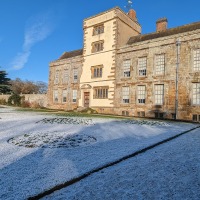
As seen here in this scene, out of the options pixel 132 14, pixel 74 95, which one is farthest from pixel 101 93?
pixel 132 14

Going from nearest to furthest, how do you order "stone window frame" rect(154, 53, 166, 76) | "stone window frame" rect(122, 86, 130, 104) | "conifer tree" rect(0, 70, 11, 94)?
"stone window frame" rect(154, 53, 166, 76), "stone window frame" rect(122, 86, 130, 104), "conifer tree" rect(0, 70, 11, 94)

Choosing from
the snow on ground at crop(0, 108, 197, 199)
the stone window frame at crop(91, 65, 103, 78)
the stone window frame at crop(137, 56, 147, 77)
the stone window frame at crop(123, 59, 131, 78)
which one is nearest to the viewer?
the snow on ground at crop(0, 108, 197, 199)

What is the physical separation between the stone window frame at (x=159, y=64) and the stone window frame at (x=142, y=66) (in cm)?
121

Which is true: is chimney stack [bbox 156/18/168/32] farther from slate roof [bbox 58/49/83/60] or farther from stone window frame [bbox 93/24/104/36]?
slate roof [bbox 58/49/83/60]

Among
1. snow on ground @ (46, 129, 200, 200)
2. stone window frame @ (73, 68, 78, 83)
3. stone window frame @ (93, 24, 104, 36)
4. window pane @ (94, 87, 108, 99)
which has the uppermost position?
stone window frame @ (93, 24, 104, 36)

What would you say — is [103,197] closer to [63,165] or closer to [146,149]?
[63,165]

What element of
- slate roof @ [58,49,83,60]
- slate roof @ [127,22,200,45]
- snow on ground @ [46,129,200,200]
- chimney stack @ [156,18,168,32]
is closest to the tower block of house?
slate roof @ [127,22,200,45]

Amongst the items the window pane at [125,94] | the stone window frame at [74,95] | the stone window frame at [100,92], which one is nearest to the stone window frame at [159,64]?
the window pane at [125,94]

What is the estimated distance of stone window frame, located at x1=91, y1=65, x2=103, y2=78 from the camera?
2524 centimetres

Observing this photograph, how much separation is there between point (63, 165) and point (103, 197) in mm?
1470

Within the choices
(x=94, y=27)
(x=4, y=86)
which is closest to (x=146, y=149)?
(x=94, y=27)

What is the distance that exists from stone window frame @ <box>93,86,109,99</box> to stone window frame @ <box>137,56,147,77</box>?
14.9 ft

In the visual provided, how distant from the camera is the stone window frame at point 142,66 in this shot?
2161cm

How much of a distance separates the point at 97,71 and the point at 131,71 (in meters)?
5.02
